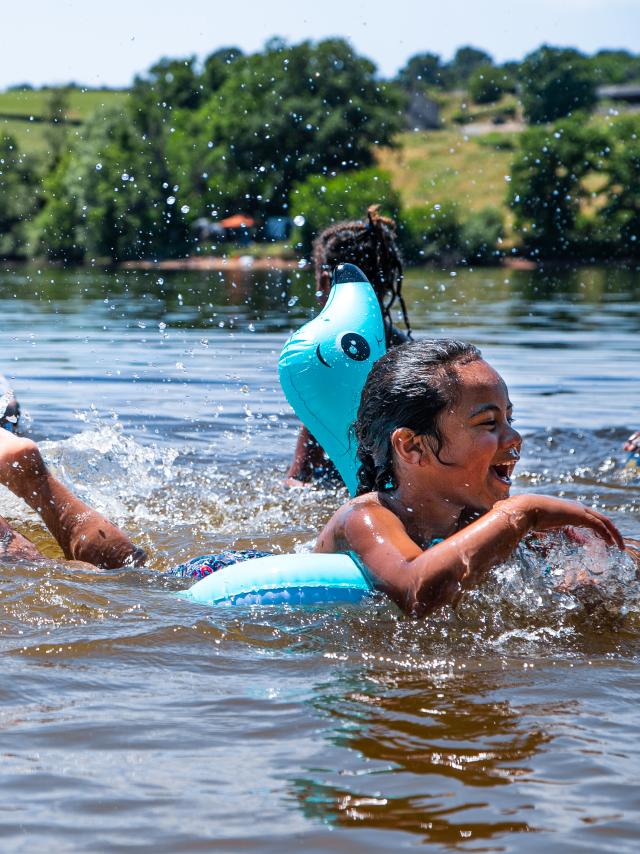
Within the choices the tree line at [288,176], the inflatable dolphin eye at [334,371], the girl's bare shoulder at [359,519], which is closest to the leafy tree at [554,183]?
the tree line at [288,176]

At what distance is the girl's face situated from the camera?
12.5 feet

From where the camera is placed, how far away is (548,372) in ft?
44.0

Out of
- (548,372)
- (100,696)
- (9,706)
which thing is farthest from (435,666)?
(548,372)

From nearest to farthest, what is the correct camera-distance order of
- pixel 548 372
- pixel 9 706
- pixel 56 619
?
1. pixel 9 706
2. pixel 56 619
3. pixel 548 372

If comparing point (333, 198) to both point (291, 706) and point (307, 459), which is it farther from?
point (291, 706)

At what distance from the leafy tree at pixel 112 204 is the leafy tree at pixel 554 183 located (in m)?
16.5

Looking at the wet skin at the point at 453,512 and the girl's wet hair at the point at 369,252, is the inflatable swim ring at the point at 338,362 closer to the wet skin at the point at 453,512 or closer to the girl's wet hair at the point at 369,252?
the girl's wet hair at the point at 369,252

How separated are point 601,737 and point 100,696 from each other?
1.31 metres

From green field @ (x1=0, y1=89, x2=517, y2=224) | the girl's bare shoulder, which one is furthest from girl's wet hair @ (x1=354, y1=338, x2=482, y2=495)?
green field @ (x1=0, y1=89, x2=517, y2=224)

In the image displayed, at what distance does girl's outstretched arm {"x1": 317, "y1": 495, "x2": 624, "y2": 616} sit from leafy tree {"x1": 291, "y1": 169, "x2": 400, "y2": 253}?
51082mm

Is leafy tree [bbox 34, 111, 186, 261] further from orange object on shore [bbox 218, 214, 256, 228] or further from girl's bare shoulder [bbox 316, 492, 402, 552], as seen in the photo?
girl's bare shoulder [bbox 316, 492, 402, 552]

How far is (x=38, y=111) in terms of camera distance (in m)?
102

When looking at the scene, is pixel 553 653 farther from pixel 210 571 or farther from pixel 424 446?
pixel 210 571

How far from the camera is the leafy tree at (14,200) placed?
6084cm
